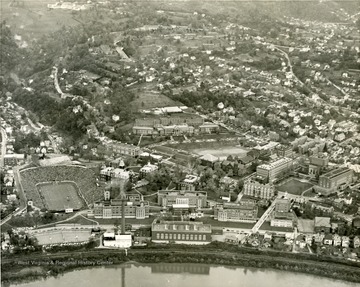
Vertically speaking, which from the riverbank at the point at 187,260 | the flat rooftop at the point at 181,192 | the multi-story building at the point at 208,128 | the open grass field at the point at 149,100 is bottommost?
the riverbank at the point at 187,260

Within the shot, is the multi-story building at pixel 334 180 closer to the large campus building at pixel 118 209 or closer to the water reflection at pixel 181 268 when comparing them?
the large campus building at pixel 118 209

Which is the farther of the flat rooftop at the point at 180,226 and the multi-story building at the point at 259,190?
the multi-story building at the point at 259,190

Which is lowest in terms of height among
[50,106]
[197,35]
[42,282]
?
[42,282]

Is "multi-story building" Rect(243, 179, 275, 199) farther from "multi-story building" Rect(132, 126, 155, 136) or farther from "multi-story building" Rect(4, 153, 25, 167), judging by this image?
"multi-story building" Rect(4, 153, 25, 167)

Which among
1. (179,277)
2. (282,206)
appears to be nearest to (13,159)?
(179,277)

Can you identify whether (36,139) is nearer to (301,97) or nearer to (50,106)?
(50,106)

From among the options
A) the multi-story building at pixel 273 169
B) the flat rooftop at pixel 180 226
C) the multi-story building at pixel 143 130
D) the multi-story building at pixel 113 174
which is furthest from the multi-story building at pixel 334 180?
the multi-story building at pixel 143 130

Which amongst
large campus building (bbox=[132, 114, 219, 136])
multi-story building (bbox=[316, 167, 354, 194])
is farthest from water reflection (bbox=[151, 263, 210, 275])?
large campus building (bbox=[132, 114, 219, 136])

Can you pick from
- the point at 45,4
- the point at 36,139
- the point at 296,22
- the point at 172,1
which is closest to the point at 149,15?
the point at 172,1
